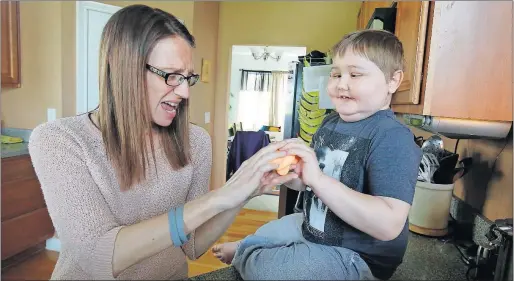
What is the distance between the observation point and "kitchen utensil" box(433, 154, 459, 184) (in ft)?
1.56

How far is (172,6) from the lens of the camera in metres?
0.44

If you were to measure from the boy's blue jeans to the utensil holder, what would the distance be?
248 millimetres

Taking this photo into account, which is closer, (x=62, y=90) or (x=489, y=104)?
(x=489, y=104)

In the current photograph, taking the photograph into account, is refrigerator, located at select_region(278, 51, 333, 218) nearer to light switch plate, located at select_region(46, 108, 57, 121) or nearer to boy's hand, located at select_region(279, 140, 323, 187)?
boy's hand, located at select_region(279, 140, 323, 187)

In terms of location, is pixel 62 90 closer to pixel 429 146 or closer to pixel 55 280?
pixel 55 280

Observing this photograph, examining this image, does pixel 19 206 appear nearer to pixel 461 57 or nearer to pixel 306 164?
pixel 306 164

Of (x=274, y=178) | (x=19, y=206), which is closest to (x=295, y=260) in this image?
(x=274, y=178)

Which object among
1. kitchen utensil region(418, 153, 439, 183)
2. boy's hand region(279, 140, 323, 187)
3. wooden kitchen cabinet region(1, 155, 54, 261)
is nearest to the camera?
boy's hand region(279, 140, 323, 187)

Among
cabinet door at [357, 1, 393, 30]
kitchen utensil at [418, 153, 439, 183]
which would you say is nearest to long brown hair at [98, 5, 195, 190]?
cabinet door at [357, 1, 393, 30]

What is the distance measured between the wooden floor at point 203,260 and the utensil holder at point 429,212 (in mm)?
283

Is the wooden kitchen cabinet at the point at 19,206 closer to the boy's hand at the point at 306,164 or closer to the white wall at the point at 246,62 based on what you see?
the white wall at the point at 246,62

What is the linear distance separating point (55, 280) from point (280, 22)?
15.9 inches

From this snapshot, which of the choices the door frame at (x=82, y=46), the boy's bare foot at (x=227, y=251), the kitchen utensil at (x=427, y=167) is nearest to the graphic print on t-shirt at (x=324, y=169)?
the boy's bare foot at (x=227, y=251)

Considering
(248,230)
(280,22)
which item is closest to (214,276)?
(248,230)
